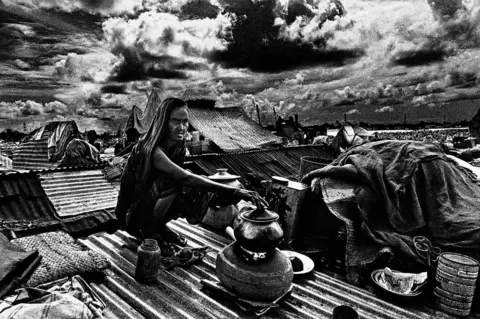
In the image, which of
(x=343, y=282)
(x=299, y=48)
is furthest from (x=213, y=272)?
(x=299, y=48)

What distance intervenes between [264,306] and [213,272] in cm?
87

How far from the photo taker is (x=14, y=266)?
7.83 ft

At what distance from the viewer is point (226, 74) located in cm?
3378

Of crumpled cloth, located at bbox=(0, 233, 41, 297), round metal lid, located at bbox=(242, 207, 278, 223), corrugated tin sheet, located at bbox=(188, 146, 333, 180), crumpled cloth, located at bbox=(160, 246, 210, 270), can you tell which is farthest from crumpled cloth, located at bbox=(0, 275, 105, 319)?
corrugated tin sheet, located at bbox=(188, 146, 333, 180)

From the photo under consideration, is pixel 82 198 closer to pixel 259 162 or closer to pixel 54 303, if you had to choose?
pixel 54 303

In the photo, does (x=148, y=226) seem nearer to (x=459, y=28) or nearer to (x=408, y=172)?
(x=408, y=172)

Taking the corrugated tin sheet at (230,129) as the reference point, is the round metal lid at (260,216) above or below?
above

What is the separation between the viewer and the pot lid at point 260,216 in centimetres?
273

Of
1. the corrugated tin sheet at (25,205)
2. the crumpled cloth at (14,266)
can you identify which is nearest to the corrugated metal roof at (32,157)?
the corrugated tin sheet at (25,205)

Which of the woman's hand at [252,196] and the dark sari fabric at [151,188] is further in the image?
the dark sari fabric at [151,188]

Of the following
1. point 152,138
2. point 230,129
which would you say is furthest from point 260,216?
point 230,129

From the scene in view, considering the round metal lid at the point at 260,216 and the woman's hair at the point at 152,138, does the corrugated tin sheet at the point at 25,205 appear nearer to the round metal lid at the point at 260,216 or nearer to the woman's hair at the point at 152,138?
the woman's hair at the point at 152,138

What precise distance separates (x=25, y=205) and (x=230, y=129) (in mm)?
13288

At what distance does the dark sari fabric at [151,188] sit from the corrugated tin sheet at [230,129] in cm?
1176
